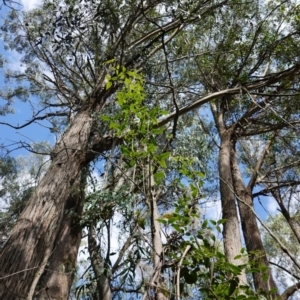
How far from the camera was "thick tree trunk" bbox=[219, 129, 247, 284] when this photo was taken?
14.2ft

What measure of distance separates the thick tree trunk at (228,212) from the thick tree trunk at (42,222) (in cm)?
164

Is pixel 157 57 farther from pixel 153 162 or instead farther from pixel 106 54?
pixel 153 162

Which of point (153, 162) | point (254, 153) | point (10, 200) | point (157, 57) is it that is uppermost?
point (157, 57)

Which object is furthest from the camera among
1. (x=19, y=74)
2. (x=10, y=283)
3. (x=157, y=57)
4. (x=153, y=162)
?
(x=19, y=74)

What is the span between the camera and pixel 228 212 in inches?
192

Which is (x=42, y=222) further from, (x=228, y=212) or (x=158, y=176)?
(x=228, y=212)

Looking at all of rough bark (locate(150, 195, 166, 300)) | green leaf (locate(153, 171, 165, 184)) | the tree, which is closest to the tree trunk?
the tree

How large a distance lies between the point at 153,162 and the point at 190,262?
57 centimetres

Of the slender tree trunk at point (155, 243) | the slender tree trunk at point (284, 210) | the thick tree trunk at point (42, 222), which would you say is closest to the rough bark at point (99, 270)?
the thick tree trunk at point (42, 222)

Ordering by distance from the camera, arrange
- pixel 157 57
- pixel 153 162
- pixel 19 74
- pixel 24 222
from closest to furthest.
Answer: pixel 153 162
pixel 24 222
pixel 157 57
pixel 19 74

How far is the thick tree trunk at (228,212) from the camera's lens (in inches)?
171

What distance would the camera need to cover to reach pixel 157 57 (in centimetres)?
766

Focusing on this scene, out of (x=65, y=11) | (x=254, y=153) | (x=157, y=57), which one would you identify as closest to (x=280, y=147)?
(x=254, y=153)

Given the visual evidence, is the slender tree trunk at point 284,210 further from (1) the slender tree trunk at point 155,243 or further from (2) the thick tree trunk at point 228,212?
(1) the slender tree trunk at point 155,243
